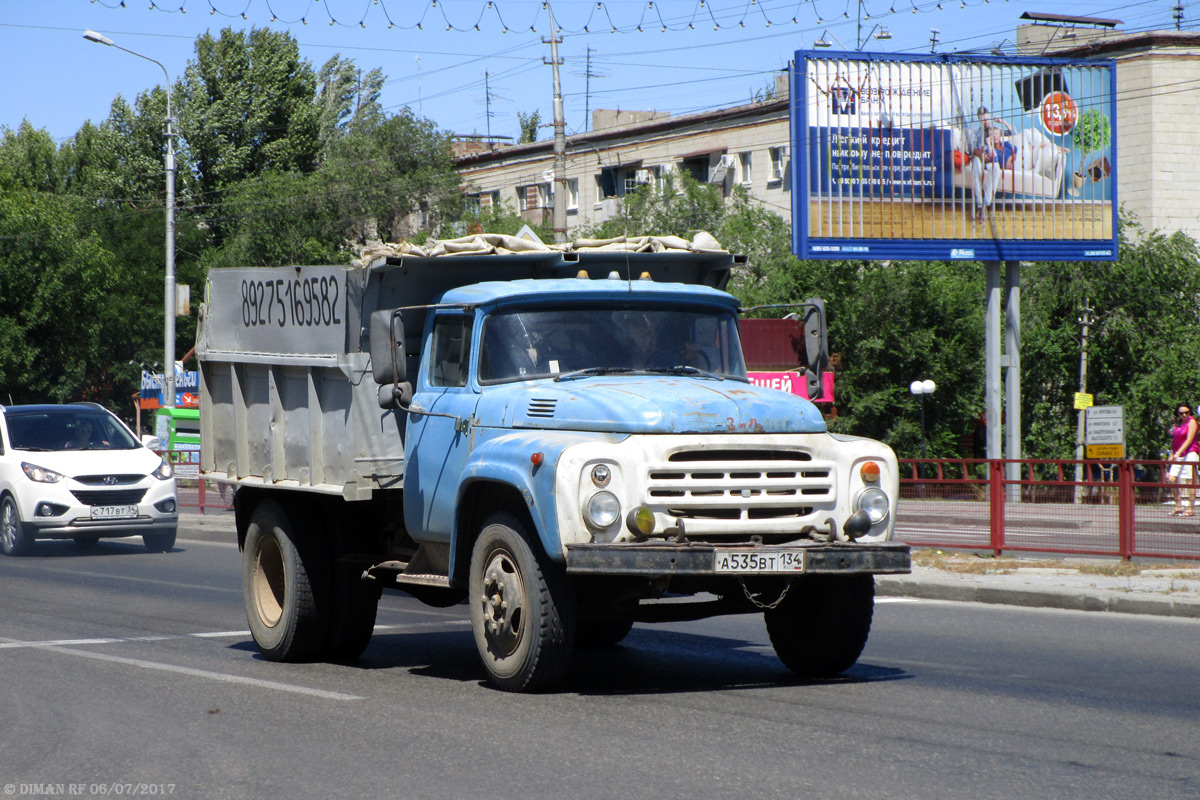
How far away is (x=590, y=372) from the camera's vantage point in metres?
8.24

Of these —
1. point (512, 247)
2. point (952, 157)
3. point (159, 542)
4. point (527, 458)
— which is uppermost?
point (952, 157)

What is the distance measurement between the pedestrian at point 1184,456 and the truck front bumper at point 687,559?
28.4 ft

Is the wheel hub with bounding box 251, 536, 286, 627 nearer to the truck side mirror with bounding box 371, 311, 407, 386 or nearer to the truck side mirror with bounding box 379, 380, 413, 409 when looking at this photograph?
the truck side mirror with bounding box 379, 380, 413, 409

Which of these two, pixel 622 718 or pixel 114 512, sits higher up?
pixel 114 512

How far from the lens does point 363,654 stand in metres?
9.99

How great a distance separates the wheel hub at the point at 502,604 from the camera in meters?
7.65

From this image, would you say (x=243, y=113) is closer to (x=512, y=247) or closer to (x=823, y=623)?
(x=512, y=247)

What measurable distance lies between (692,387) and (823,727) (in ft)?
6.54

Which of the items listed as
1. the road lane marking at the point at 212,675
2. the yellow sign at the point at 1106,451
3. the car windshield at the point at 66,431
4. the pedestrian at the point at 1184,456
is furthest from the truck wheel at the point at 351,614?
the yellow sign at the point at 1106,451

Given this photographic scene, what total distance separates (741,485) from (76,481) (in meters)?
14.0

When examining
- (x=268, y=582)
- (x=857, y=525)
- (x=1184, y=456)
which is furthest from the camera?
(x=1184, y=456)

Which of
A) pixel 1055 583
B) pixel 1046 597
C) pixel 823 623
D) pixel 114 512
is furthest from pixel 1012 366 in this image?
pixel 823 623

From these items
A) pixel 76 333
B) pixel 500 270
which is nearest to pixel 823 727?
pixel 500 270

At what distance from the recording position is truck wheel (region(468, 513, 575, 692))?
7438 mm
